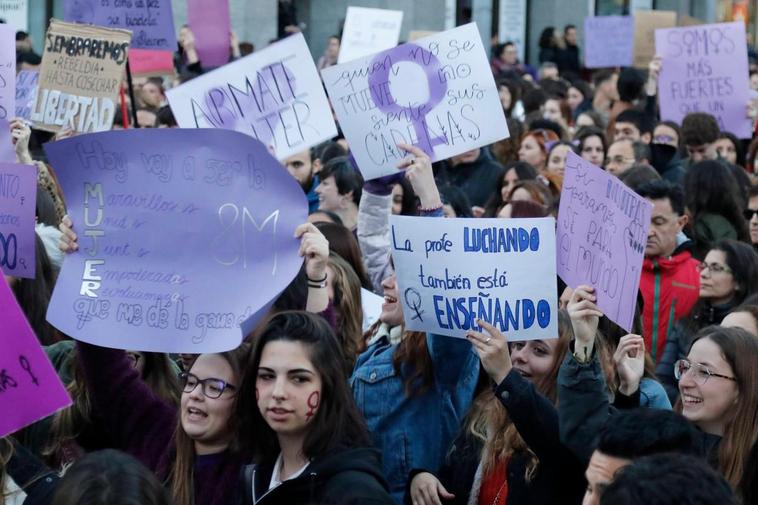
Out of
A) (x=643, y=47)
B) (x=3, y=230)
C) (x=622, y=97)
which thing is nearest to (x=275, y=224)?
(x=3, y=230)

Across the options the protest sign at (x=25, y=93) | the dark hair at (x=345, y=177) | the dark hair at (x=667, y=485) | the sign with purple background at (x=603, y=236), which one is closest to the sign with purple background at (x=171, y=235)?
the sign with purple background at (x=603, y=236)

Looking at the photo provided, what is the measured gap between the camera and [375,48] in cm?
1370

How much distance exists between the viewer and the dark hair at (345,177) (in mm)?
7906

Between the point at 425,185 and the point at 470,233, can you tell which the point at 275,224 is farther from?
the point at 425,185

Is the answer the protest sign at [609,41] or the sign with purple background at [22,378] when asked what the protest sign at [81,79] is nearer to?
the sign with purple background at [22,378]

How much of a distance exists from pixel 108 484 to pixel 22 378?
3.06 feet

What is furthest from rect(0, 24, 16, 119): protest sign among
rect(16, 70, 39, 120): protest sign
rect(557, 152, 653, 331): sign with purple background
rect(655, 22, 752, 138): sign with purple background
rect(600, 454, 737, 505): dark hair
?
rect(655, 22, 752, 138): sign with purple background

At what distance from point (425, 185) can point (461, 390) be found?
1.07 meters

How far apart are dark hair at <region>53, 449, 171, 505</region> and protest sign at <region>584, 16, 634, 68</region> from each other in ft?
46.9

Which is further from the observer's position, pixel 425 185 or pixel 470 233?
pixel 425 185

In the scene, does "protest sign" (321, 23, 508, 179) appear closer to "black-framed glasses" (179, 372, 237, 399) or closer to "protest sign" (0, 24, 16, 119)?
"protest sign" (0, 24, 16, 119)

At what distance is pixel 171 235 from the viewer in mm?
4707

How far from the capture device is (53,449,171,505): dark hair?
9.98 ft

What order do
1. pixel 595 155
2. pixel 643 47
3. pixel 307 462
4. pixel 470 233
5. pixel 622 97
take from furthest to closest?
pixel 643 47, pixel 622 97, pixel 595 155, pixel 470 233, pixel 307 462
